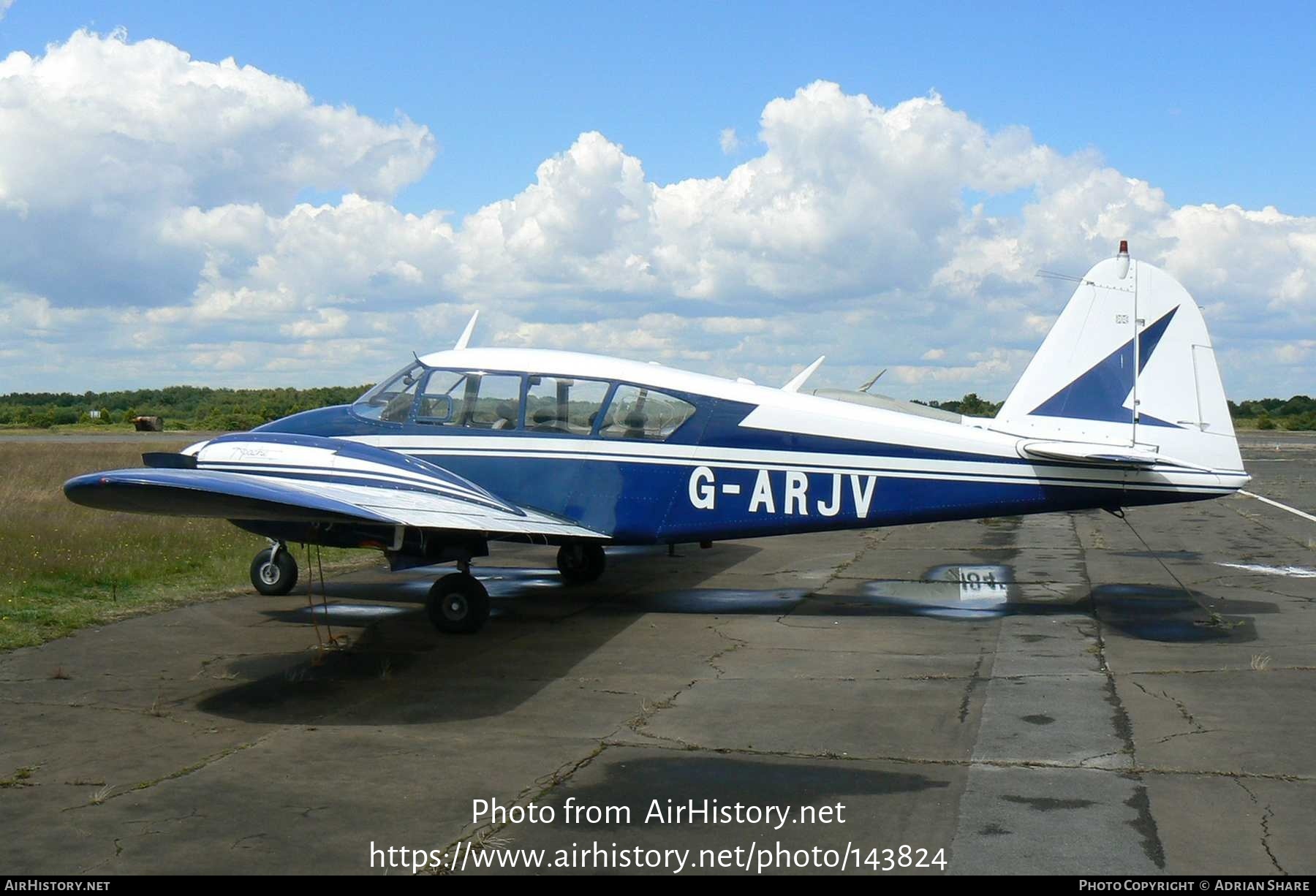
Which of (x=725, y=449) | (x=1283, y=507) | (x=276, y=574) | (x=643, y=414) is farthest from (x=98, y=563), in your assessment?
(x=1283, y=507)

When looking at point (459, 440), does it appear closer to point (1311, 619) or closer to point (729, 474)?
point (729, 474)

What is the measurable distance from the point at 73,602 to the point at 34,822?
7.39m

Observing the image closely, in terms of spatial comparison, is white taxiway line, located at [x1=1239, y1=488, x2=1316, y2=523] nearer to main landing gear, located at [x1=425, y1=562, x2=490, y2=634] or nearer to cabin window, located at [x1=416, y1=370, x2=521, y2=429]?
cabin window, located at [x1=416, y1=370, x2=521, y2=429]

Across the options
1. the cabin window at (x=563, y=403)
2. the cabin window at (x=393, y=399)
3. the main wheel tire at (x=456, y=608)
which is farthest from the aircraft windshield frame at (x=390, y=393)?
the main wheel tire at (x=456, y=608)

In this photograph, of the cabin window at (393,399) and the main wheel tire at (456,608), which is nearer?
the main wheel tire at (456,608)

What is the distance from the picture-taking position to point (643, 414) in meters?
12.3

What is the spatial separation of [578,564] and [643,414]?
10.2 ft

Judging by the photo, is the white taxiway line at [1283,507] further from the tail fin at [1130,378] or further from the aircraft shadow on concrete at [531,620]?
the tail fin at [1130,378]

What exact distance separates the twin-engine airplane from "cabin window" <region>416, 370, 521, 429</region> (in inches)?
0.8

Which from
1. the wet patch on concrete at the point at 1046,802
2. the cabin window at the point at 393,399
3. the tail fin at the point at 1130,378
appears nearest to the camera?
the wet patch on concrete at the point at 1046,802

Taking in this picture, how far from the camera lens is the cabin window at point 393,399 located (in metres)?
12.9

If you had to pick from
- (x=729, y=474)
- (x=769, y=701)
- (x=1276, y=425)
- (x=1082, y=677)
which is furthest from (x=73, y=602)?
(x=1276, y=425)

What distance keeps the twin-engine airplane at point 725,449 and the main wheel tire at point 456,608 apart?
0.06 ft

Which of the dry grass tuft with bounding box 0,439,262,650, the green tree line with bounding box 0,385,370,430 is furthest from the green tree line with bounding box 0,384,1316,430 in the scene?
the dry grass tuft with bounding box 0,439,262,650
